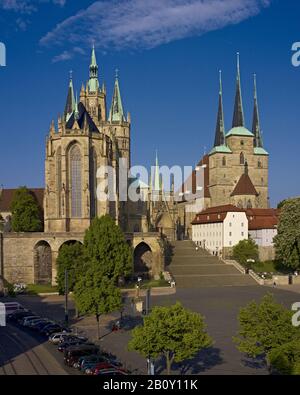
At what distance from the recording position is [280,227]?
70.5 m

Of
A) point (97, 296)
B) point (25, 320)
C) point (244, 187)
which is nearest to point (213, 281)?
point (25, 320)

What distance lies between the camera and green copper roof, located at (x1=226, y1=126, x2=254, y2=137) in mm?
122906

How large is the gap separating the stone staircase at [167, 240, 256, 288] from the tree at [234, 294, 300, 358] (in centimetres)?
4369

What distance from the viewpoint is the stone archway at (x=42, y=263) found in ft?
235

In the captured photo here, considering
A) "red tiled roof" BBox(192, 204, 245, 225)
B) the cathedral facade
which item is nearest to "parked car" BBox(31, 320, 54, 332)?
the cathedral facade

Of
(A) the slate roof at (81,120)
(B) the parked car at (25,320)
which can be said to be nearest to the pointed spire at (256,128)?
(A) the slate roof at (81,120)

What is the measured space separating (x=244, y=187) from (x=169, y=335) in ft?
308

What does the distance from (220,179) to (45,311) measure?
7503 centimetres

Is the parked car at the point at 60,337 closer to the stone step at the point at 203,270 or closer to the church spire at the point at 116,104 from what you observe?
the stone step at the point at 203,270

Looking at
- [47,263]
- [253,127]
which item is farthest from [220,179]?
[47,263]

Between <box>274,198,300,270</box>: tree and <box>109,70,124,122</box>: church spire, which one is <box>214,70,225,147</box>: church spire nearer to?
<box>109,70,124,122</box>: church spire
